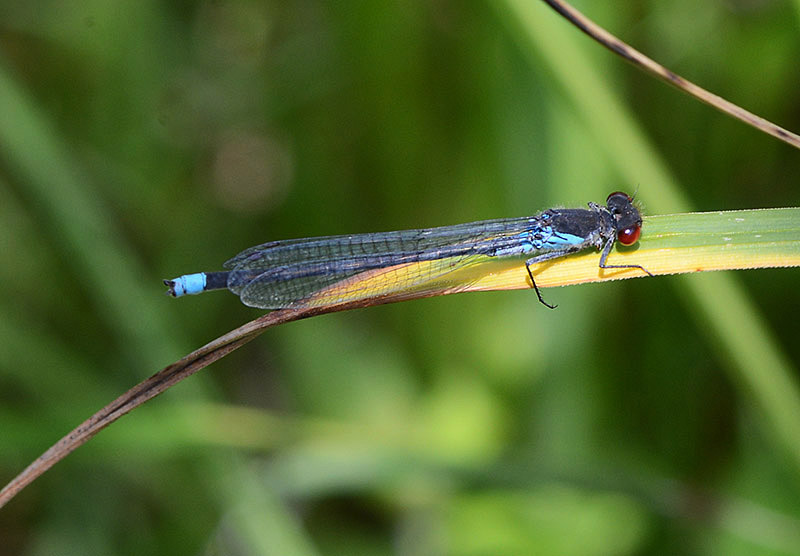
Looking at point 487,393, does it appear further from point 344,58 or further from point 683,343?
point 344,58

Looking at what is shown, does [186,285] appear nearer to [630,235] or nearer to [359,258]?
[359,258]

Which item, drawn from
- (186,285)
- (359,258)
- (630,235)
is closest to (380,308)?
(359,258)

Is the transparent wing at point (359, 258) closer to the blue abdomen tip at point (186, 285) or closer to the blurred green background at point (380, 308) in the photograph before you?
the blue abdomen tip at point (186, 285)

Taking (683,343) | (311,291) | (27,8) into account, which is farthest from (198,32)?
(683,343)

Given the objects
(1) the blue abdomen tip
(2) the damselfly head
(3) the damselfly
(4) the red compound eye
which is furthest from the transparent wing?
(4) the red compound eye

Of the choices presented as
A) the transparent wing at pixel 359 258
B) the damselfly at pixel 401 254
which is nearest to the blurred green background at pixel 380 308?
the damselfly at pixel 401 254
